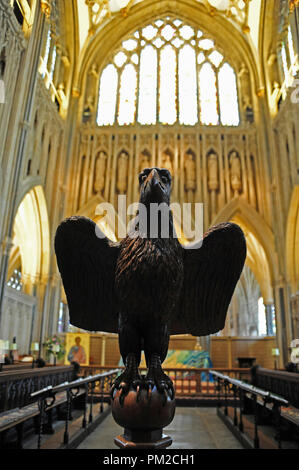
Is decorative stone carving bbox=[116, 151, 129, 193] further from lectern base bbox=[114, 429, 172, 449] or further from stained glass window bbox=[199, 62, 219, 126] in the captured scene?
lectern base bbox=[114, 429, 172, 449]

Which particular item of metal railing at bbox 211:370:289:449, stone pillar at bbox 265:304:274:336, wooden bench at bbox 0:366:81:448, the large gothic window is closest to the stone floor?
metal railing at bbox 211:370:289:449

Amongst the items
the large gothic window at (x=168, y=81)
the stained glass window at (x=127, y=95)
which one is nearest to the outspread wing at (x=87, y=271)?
the large gothic window at (x=168, y=81)

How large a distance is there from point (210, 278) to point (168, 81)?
50.7ft

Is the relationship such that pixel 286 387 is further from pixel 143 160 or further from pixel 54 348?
pixel 143 160

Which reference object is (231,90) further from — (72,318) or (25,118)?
(72,318)

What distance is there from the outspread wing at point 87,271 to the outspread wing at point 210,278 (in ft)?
1.13

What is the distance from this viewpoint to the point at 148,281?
1441mm

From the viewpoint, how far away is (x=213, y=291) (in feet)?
5.67

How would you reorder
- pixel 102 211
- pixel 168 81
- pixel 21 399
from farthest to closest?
pixel 168 81 < pixel 102 211 < pixel 21 399

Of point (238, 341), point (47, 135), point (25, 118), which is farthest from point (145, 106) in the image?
point (238, 341)

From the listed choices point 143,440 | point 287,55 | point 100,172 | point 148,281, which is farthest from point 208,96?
point 143,440

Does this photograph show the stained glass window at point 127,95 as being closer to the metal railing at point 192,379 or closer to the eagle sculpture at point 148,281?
the metal railing at point 192,379
